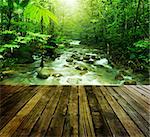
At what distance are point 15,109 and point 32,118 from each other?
36 centimetres

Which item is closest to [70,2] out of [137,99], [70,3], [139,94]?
[70,3]

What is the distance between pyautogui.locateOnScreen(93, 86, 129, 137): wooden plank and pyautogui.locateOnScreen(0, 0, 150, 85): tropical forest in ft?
10.3

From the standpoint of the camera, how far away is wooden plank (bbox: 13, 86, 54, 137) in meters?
1.67

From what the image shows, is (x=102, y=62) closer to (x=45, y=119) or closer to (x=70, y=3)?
(x=70, y=3)

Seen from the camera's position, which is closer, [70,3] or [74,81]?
[74,81]

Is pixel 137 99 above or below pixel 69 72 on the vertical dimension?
above

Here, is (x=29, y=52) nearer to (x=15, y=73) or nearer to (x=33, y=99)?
(x=15, y=73)

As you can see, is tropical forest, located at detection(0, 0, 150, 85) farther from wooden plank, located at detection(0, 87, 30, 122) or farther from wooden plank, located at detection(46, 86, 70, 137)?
wooden plank, located at detection(46, 86, 70, 137)

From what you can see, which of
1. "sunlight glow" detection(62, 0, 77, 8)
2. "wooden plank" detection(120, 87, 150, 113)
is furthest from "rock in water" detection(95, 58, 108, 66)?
"wooden plank" detection(120, 87, 150, 113)

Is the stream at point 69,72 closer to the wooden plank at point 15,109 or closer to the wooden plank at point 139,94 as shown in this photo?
the wooden plank at point 139,94

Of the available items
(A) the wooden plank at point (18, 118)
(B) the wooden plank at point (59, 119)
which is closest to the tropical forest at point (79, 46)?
(A) the wooden plank at point (18, 118)

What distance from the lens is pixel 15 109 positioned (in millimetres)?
2273

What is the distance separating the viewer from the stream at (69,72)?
7075 mm

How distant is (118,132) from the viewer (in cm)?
171
